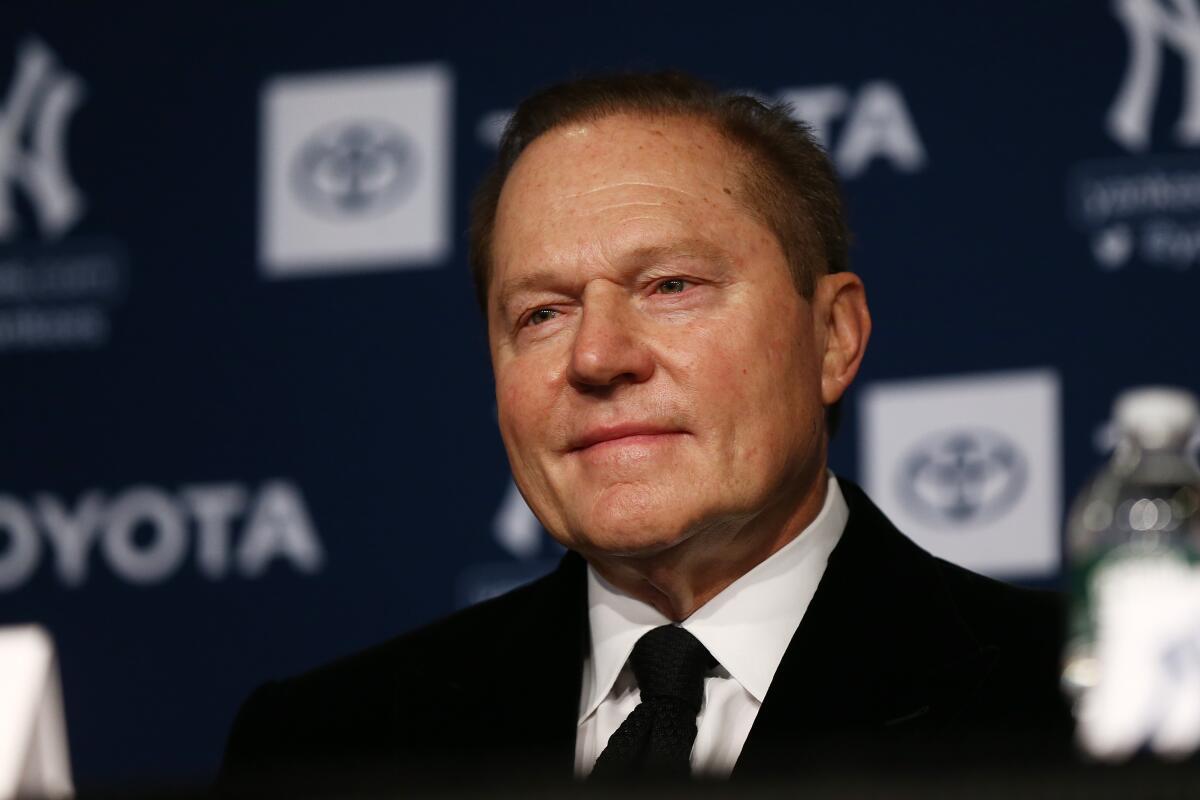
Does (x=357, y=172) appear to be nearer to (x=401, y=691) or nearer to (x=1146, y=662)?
(x=401, y=691)

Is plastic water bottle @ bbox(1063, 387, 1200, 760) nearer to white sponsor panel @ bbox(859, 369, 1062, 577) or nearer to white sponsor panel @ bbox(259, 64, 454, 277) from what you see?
white sponsor panel @ bbox(859, 369, 1062, 577)

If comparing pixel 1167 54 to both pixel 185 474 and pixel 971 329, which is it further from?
pixel 185 474

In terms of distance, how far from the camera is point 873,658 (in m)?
2.12

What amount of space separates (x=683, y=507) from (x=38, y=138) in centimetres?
208

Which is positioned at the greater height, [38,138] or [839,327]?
[38,138]

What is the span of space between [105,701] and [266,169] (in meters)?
1.02

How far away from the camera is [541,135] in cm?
234

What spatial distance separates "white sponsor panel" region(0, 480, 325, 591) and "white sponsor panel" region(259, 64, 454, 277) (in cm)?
43

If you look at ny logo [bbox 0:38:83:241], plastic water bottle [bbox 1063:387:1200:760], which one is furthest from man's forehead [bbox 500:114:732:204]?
ny logo [bbox 0:38:83:241]

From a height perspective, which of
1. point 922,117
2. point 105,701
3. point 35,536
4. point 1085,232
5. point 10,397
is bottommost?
point 105,701

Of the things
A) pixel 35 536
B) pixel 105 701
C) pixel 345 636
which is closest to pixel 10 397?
pixel 35 536

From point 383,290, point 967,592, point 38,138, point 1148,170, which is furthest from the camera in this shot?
point 38,138

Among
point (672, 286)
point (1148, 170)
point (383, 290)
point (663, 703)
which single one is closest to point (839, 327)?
point (672, 286)

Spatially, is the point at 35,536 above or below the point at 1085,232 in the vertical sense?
below
